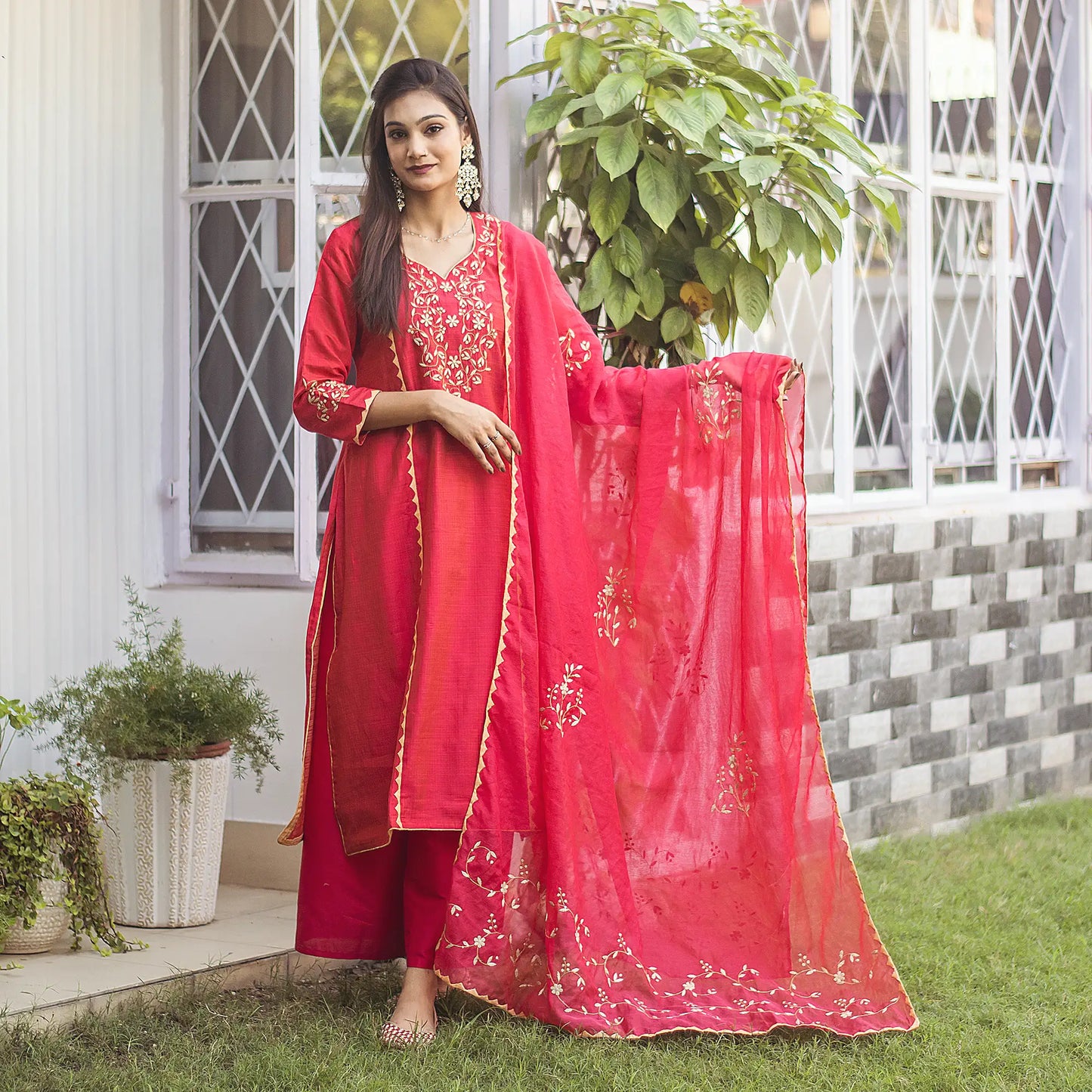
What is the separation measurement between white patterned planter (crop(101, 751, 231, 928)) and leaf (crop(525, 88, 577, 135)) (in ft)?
4.79

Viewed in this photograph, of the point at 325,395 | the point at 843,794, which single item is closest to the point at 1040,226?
the point at 843,794

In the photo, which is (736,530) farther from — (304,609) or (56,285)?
(56,285)

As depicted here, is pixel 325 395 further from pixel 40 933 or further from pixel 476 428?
pixel 40 933

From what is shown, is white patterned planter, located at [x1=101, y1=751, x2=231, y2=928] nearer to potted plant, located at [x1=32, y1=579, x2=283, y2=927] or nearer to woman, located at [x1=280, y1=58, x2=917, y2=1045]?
potted plant, located at [x1=32, y1=579, x2=283, y2=927]

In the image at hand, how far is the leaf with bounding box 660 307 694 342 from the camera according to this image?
3391 millimetres

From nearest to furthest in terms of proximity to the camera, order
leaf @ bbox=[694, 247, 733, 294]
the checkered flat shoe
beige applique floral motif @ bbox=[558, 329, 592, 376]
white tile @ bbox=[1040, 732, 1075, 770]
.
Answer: the checkered flat shoe, beige applique floral motif @ bbox=[558, 329, 592, 376], leaf @ bbox=[694, 247, 733, 294], white tile @ bbox=[1040, 732, 1075, 770]

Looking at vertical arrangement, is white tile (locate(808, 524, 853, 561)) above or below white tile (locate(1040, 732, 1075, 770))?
above

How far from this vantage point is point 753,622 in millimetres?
2945

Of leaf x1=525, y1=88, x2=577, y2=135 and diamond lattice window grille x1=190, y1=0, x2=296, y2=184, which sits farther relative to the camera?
diamond lattice window grille x1=190, y1=0, x2=296, y2=184

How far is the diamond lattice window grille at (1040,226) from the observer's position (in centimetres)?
521

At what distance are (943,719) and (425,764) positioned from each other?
92.9 inches

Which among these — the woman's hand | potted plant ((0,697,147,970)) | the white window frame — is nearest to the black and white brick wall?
the white window frame

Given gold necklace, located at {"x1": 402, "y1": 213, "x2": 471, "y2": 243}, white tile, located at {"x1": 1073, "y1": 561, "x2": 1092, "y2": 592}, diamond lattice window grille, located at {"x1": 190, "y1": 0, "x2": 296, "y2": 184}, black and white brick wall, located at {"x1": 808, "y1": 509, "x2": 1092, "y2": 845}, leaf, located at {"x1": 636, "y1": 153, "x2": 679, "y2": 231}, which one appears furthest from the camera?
white tile, located at {"x1": 1073, "y1": 561, "x2": 1092, "y2": 592}

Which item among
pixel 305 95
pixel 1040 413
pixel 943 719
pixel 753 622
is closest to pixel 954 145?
pixel 1040 413
